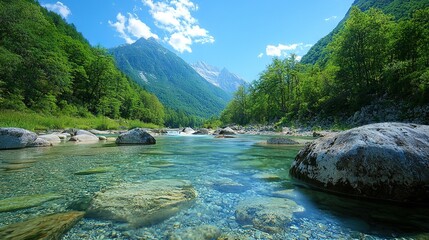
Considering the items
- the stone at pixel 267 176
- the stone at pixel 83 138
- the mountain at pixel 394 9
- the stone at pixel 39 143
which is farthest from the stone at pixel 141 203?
the mountain at pixel 394 9

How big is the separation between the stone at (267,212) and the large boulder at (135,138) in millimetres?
11210

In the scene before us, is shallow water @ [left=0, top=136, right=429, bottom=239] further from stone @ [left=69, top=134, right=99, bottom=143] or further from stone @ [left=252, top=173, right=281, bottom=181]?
stone @ [left=69, top=134, right=99, bottom=143]

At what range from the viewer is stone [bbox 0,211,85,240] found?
222cm

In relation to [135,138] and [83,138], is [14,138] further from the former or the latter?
[135,138]

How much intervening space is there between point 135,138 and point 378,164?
12285 mm

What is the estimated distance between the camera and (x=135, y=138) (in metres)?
13.7

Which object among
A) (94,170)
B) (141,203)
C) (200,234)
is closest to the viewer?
(200,234)

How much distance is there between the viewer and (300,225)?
9.07 feet

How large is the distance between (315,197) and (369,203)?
29.5 inches

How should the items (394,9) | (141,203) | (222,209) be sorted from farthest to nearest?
(394,9)
(222,209)
(141,203)

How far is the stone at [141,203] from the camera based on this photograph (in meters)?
2.92

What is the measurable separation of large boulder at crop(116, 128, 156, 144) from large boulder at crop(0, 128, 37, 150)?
4.06 meters

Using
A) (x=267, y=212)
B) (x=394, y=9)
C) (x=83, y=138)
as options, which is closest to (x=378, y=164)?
(x=267, y=212)

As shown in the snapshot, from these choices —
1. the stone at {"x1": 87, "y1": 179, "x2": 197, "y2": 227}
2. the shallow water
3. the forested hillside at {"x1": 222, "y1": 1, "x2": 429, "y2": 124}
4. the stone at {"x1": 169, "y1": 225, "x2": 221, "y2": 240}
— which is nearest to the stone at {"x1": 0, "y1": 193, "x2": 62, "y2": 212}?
the shallow water
